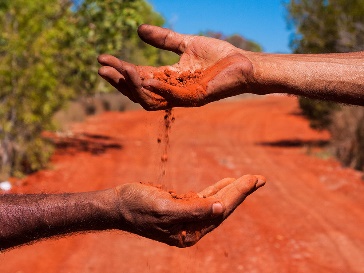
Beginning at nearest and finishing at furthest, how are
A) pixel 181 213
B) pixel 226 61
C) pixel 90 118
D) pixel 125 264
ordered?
pixel 181 213, pixel 226 61, pixel 125 264, pixel 90 118

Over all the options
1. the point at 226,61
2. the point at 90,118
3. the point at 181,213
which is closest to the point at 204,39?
the point at 226,61

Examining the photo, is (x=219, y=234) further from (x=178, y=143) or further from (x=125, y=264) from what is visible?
(x=178, y=143)

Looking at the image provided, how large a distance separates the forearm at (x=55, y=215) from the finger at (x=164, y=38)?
0.87m

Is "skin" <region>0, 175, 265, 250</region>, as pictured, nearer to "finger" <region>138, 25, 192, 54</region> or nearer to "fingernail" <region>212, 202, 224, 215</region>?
"fingernail" <region>212, 202, 224, 215</region>

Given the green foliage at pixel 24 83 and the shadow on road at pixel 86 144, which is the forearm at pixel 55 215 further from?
the shadow on road at pixel 86 144

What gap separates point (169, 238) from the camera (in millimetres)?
2408

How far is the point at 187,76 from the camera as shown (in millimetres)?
2783

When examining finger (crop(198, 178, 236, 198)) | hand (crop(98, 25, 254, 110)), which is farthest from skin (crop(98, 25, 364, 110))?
finger (crop(198, 178, 236, 198))

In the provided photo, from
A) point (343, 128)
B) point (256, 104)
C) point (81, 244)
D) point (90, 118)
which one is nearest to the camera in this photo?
point (81, 244)

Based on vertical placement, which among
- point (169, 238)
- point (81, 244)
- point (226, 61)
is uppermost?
point (226, 61)

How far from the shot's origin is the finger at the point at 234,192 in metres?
2.40

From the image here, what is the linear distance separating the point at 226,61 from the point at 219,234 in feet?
14.1

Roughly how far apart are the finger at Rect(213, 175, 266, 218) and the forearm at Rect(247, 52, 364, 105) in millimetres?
507

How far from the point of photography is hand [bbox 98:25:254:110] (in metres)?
2.61
